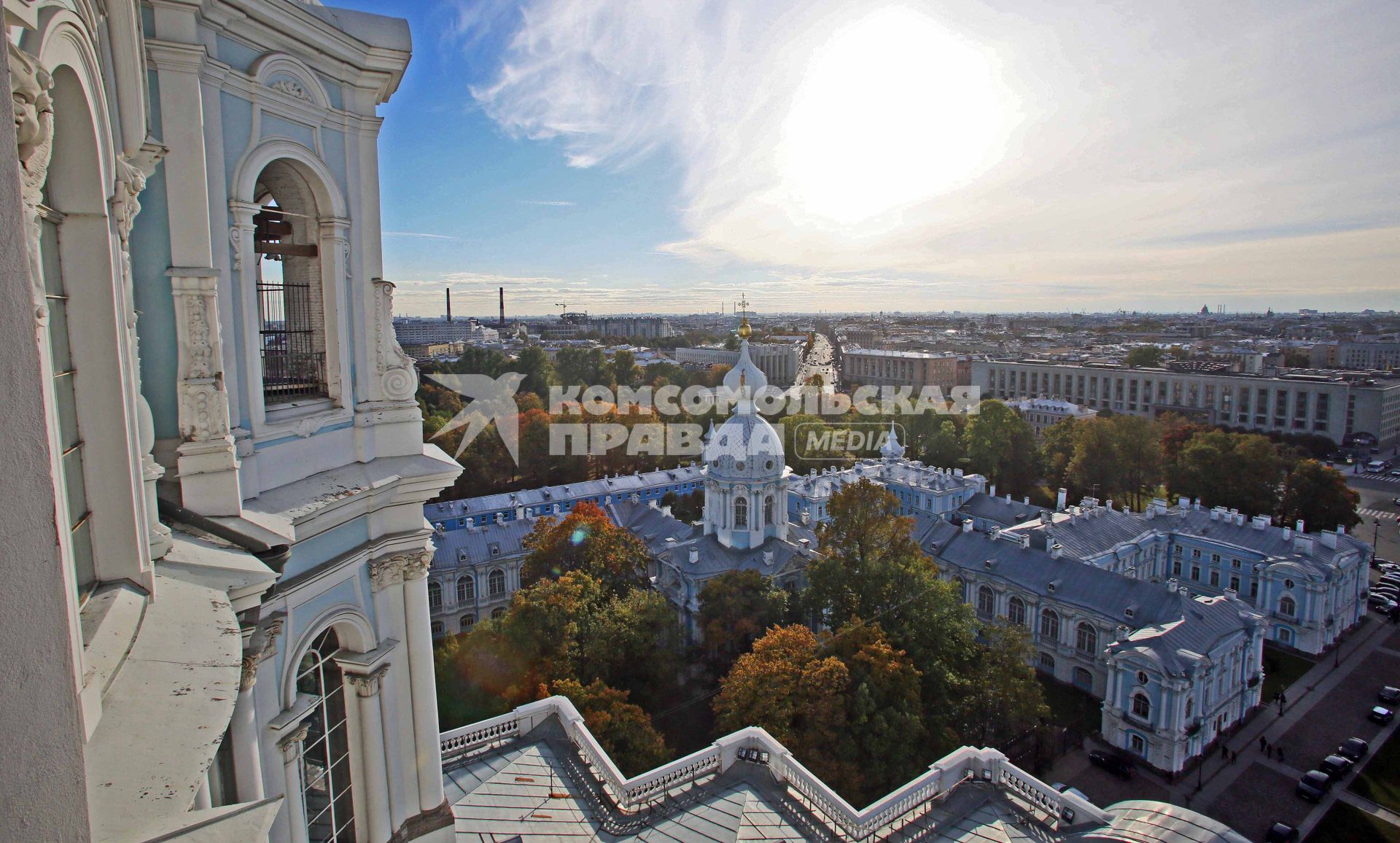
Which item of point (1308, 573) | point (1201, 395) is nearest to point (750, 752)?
→ point (1308, 573)

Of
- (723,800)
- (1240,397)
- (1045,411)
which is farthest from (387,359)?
(1240,397)

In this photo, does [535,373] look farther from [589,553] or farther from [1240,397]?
[1240,397]

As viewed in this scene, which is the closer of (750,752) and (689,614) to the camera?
(750,752)

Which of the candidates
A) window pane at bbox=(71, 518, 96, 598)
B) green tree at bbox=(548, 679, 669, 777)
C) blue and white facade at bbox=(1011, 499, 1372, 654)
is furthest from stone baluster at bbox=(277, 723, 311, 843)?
blue and white facade at bbox=(1011, 499, 1372, 654)

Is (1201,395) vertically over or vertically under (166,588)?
under

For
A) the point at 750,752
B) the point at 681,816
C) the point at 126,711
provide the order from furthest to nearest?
1. the point at 750,752
2. the point at 681,816
3. the point at 126,711

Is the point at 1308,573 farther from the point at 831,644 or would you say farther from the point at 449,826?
the point at 449,826
